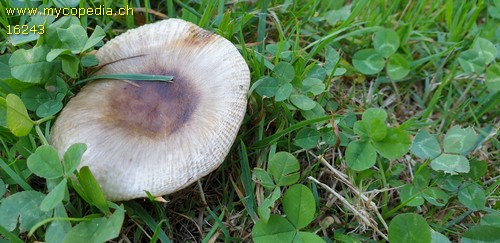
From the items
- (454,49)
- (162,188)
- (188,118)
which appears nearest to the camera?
(162,188)

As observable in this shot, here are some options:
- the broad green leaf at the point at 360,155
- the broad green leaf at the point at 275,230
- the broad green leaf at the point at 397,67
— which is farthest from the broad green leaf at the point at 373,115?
the broad green leaf at the point at 275,230

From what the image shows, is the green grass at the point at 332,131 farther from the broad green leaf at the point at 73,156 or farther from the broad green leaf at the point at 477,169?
the broad green leaf at the point at 73,156

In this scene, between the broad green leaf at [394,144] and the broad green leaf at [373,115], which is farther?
the broad green leaf at [373,115]

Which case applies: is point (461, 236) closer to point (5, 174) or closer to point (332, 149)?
point (332, 149)

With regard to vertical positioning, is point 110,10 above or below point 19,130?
above

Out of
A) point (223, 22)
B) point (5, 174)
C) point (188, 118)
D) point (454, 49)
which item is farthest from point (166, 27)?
point (454, 49)

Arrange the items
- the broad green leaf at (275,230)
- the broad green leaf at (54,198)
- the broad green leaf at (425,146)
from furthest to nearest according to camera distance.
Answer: the broad green leaf at (425,146)
the broad green leaf at (275,230)
the broad green leaf at (54,198)
